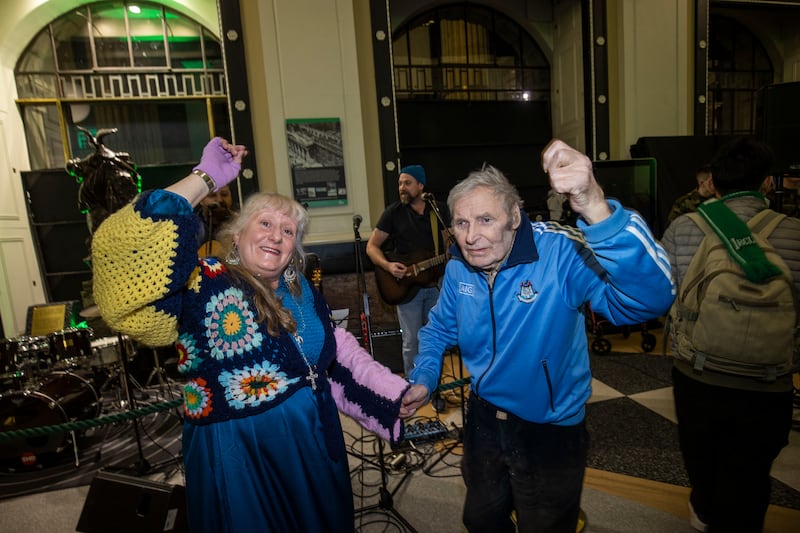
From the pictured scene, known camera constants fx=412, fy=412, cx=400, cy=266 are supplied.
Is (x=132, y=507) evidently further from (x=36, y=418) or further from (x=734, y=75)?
(x=734, y=75)

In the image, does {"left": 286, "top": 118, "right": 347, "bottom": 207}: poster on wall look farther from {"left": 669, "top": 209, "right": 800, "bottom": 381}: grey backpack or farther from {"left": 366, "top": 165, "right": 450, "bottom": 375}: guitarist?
{"left": 669, "top": 209, "right": 800, "bottom": 381}: grey backpack

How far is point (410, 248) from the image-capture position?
13.6ft

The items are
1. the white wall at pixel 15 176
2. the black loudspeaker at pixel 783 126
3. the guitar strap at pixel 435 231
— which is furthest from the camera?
the white wall at pixel 15 176

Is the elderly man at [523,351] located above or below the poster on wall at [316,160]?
below

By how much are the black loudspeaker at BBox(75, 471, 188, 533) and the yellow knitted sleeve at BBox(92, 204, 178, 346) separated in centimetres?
155

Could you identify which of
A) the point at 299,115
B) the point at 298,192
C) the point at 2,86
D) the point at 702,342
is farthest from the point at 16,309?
the point at 702,342

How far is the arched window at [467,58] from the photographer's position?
872 cm

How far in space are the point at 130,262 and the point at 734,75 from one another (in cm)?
1296

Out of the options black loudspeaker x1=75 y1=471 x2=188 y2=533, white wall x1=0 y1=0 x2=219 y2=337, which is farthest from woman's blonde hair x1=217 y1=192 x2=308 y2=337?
white wall x1=0 y1=0 x2=219 y2=337

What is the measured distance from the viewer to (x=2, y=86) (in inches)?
279

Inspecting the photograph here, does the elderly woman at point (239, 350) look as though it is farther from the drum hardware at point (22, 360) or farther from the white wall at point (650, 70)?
the white wall at point (650, 70)

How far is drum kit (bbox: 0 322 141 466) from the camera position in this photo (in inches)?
136

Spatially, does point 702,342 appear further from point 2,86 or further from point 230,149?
point 2,86

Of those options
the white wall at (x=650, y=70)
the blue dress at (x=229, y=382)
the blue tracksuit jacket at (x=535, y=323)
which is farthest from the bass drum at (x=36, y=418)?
the white wall at (x=650, y=70)
